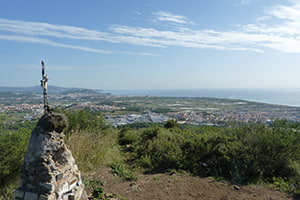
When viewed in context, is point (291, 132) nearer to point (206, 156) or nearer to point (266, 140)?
point (266, 140)

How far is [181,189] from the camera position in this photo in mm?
5117

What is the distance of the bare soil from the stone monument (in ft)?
5.67

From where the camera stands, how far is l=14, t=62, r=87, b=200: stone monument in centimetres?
288

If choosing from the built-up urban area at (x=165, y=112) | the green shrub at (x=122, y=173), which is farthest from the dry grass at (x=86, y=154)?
the built-up urban area at (x=165, y=112)

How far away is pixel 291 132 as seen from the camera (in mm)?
6504

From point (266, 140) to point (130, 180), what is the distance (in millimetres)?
4775

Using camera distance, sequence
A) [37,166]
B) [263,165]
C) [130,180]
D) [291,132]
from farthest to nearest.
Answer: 1. [291,132]
2. [263,165]
3. [130,180]
4. [37,166]

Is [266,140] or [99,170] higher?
[266,140]

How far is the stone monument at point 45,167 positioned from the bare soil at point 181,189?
1728 mm

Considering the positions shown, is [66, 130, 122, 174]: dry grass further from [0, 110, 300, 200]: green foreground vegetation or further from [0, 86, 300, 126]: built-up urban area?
[0, 86, 300, 126]: built-up urban area

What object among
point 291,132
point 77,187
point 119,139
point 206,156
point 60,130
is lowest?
point 119,139

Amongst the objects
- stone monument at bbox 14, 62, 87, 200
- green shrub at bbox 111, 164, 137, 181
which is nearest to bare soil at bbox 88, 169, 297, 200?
green shrub at bbox 111, 164, 137, 181

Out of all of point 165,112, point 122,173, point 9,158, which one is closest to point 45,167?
point 9,158

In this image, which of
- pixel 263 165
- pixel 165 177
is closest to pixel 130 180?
pixel 165 177
